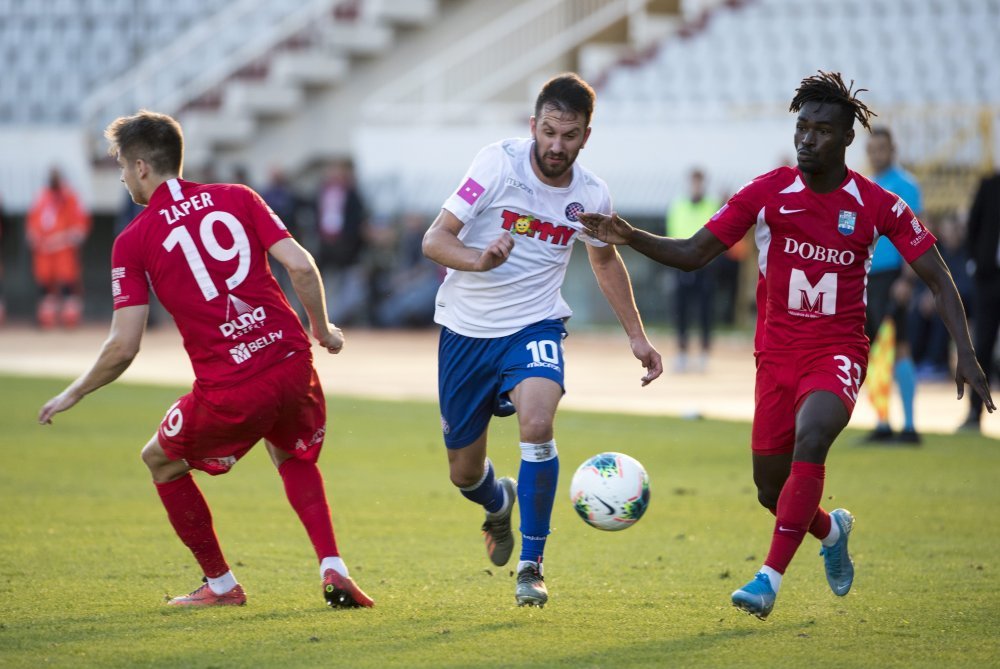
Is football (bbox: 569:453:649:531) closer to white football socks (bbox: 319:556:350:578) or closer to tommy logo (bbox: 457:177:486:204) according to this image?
white football socks (bbox: 319:556:350:578)

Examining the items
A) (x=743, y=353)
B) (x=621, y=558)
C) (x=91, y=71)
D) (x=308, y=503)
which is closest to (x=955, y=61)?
(x=743, y=353)

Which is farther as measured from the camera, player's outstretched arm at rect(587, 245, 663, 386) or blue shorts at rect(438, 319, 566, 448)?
player's outstretched arm at rect(587, 245, 663, 386)

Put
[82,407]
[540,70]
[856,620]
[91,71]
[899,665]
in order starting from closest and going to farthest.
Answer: [899,665] → [856,620] → [82,407] → [540,70] → [91,71]

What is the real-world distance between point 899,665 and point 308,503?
8.12ft

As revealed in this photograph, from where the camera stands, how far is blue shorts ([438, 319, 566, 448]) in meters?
6.52

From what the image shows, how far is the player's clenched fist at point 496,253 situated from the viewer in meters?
6.09

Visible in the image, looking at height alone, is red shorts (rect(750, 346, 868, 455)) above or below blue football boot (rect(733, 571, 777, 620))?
above

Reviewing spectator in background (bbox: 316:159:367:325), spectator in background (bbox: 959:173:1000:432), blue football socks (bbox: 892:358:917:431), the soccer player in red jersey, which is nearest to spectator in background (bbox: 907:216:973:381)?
spectator in background (bbox: 959:173:1000:432)

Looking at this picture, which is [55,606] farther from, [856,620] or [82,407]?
[82,407]

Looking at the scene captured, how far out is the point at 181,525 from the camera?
20.4 ft

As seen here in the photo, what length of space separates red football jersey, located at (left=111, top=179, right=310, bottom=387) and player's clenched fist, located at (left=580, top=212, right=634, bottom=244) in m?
1.26

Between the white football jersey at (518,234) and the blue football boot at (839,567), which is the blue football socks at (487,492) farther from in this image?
the blue football boot at (839,567)

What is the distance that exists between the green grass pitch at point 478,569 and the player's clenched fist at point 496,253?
1.45 m

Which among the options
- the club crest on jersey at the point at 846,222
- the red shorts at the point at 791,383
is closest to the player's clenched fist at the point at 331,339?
the red shorts at the point at 791,383
